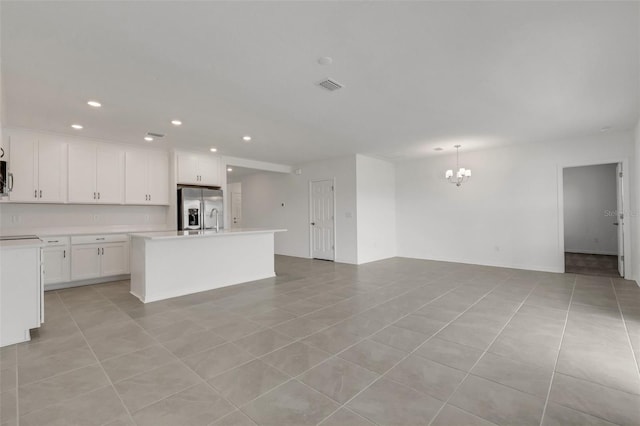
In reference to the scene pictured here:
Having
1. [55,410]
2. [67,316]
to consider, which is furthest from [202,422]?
[67,316]

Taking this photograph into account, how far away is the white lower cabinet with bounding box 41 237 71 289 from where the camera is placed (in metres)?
4.52

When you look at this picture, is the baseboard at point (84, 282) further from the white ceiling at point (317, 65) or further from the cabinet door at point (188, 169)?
the white ceiling at point (317, 65)

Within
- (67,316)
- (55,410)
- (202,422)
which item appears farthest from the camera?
(67,316)

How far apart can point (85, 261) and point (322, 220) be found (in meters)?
4.85

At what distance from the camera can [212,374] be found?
84.6 inches

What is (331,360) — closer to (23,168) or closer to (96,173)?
(96,173)

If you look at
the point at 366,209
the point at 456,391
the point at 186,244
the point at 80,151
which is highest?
the point at 80,151

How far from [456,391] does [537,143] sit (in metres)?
5.95

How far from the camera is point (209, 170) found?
6.64m

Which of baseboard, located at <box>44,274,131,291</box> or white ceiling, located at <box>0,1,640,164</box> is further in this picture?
baseboard, located at <box>44,274,131,291</box>

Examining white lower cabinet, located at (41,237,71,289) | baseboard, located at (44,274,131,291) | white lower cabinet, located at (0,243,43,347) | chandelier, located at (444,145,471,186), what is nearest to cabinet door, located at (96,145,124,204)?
white lower cabinet, located at (41,237,71,289)

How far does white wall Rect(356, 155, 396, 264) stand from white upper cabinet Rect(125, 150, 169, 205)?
425 centimetres

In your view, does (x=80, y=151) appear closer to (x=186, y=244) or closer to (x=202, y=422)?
(x=186, y=244)

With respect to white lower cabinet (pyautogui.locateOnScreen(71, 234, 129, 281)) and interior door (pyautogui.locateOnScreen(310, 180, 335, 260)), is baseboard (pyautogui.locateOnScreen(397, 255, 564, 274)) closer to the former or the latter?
interior door (pyautogui.locateOnScreen(310, 180, 335, 260))
